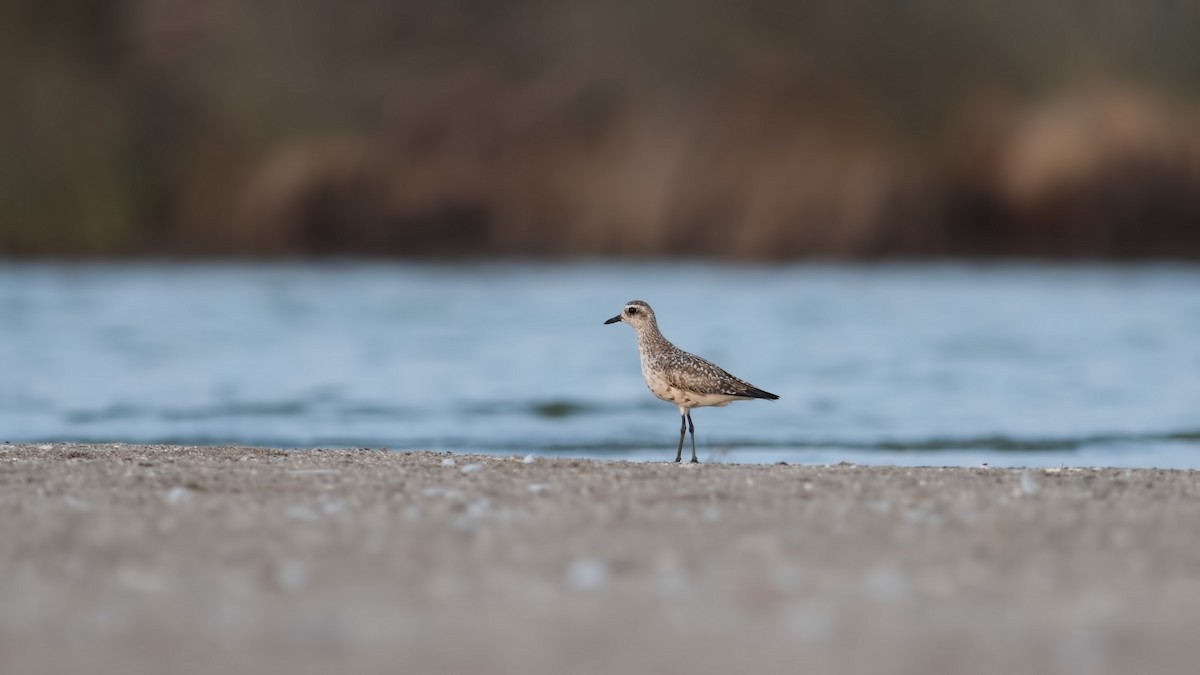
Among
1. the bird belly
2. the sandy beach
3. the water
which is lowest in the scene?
the sandy beach

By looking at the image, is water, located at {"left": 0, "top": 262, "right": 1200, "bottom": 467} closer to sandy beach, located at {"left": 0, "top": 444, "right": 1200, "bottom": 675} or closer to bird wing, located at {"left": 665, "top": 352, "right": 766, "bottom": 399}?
bird wing, located at {"left": 665, "top": 352, "right": 766, "bottom": 399}

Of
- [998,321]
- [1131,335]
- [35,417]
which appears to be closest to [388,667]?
[35,417]

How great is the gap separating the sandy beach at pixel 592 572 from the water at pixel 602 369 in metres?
5.39

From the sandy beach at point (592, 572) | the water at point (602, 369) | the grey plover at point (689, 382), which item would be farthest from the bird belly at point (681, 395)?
the sandy beach at point (592, 572)

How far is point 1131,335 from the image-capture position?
2812 cm

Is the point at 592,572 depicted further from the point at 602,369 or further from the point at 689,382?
the point at 602,369

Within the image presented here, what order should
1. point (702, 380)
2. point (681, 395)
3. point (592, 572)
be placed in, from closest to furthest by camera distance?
point (592, 572) → point (702, 380) → point (681, 395)

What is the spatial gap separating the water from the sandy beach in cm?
539

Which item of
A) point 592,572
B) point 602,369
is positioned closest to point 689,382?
point 592,572

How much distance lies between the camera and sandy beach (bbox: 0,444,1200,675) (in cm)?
616

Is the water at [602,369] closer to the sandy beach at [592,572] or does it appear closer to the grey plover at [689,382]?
the grey plover at [689,382]

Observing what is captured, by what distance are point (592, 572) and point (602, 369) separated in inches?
680

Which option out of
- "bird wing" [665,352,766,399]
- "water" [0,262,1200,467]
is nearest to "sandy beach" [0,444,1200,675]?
"bird wing" [665,352,766,399]

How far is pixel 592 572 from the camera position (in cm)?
736
